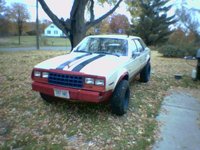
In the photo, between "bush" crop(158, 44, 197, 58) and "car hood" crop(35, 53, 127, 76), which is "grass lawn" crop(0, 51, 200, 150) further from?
"bush" crop(158, 44, 197, 58)

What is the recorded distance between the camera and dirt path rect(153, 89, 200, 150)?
388cm

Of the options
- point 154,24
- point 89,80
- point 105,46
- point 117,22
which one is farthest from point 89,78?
point 117,22

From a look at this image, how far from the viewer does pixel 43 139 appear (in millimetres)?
3781

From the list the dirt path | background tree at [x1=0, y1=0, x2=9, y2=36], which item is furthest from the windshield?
Result: background tree at [x1=0, y1=0, x2=9, y2=36]

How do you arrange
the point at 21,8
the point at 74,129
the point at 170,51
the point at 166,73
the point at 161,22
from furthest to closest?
the point at 21,8 < the point at 161,22 < the point at 170,51 < the point at 166,73 < the point at 74,129

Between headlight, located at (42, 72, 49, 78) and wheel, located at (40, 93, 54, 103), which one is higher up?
headlight, located at (42, 72, 49, 78)

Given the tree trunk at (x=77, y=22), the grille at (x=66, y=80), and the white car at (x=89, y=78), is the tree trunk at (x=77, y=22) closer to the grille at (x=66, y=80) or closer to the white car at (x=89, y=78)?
the white car at (x=89, y=78)

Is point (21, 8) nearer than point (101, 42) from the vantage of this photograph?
No

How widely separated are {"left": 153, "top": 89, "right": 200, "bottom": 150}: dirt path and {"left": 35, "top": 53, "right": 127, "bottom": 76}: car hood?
1.50m

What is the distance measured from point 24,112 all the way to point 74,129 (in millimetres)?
1348

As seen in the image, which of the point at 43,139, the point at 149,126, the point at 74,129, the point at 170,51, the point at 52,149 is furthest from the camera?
the point at 170,51

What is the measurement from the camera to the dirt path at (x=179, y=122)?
12.7 ft

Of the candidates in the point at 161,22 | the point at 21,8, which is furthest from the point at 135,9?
the point at 21,8

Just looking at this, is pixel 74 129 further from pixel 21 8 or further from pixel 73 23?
pixel 21 8
